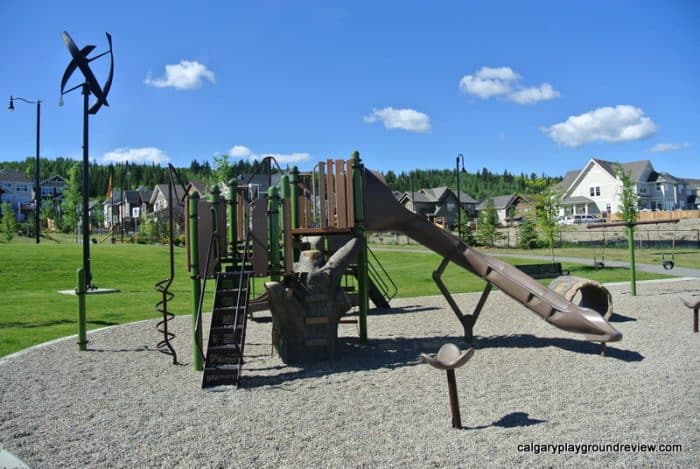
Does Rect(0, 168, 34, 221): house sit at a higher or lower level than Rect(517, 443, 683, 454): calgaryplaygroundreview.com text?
higher

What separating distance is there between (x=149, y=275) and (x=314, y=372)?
62.7 feet

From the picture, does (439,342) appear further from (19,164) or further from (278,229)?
(19,164)

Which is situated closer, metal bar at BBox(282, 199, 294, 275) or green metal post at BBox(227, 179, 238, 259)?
metal bar at BBox(282, 199, 294, 275)

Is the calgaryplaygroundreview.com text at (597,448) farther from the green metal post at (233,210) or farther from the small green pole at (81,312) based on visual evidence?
the small green pole at (81,312)

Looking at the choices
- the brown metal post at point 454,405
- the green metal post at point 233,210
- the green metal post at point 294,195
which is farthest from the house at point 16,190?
the brown metal post at point 454,405

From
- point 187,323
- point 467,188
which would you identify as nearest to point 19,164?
point 467,188

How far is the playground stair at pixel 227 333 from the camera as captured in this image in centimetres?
748

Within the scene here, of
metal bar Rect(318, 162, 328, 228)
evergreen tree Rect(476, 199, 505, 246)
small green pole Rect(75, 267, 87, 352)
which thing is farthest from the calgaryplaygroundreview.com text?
evergreen tree Rect(476, 199, 505, 246)

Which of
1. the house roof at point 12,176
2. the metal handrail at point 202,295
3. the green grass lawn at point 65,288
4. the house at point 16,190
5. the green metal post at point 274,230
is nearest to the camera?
the metal handrail at point 202,295

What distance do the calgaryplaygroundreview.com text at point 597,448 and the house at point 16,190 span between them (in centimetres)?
10055

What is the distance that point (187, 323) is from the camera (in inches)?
531

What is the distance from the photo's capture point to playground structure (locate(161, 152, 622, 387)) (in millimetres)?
8133

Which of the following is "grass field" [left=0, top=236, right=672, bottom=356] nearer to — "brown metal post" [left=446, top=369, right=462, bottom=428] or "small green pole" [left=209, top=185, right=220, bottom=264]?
"small green pole" [left=209, top=185, right=220, bottom=264]

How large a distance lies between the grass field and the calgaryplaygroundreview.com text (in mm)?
8358
